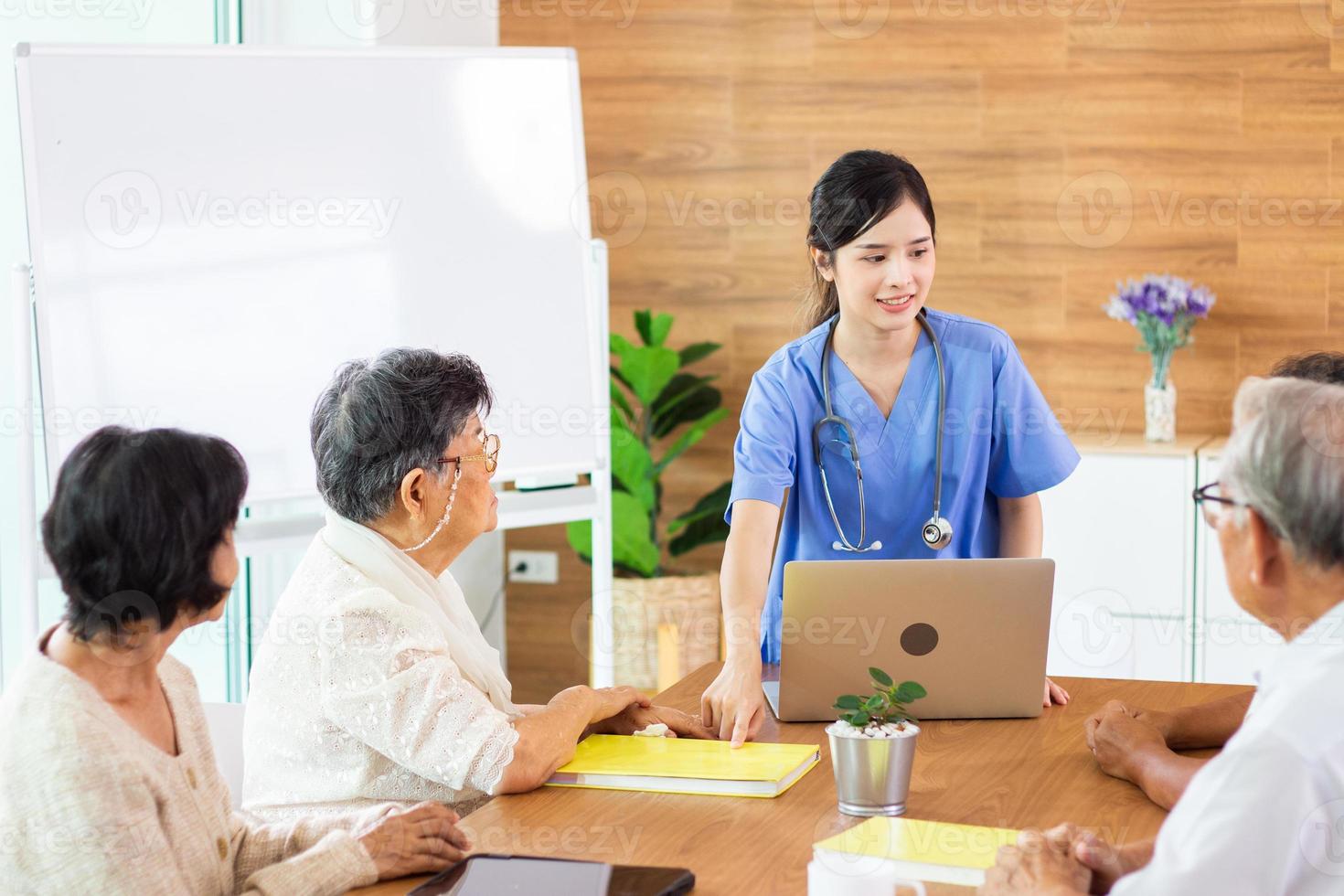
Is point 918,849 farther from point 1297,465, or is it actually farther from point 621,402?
point 621,402

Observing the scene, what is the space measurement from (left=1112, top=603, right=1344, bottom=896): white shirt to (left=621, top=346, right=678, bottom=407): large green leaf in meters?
3.11

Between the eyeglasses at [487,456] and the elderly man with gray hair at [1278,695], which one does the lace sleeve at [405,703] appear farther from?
the elderly man with gray hair at [1278,695]

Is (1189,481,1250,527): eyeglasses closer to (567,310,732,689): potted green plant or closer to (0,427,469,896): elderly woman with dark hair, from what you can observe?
(0,427,469,896): elderly woman with dark hair

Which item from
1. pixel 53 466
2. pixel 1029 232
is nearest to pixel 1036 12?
pixel 1029 232

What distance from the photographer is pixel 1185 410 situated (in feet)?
13.1

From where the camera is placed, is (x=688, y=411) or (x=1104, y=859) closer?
(x=1104, y=859)

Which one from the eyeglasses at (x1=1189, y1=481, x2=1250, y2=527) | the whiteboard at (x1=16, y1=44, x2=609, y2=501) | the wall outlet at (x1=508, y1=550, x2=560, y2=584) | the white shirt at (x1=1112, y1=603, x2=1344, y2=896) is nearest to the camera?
the white shirt at (x1=1112, y1=603, x2=1344, y2=896)

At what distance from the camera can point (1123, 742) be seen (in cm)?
166

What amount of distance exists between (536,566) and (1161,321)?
2114mm

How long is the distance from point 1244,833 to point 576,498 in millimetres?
2450

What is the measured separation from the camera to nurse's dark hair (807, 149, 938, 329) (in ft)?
7.08

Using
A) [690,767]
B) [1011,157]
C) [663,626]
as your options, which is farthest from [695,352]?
[690,767]

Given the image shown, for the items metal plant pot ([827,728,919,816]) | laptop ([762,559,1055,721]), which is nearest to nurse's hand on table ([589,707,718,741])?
laptop ([762,559,1055,721])

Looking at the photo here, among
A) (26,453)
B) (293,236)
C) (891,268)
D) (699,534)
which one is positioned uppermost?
(293,236)
